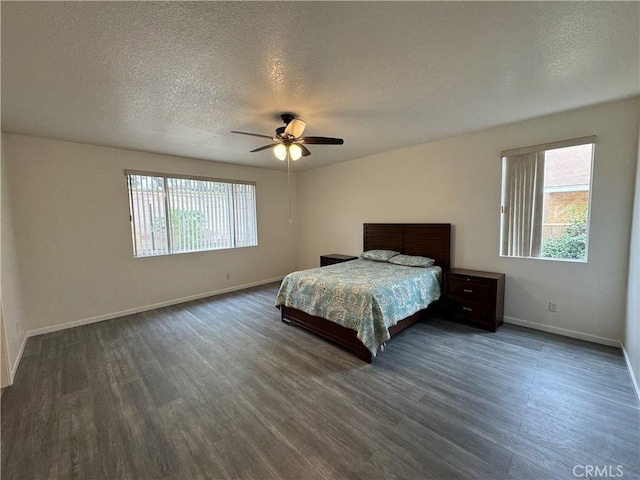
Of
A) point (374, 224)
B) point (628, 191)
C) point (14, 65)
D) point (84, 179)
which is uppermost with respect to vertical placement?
point (14, 65)

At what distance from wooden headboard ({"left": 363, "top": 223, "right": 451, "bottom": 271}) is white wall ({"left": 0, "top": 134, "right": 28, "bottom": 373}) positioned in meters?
4.57

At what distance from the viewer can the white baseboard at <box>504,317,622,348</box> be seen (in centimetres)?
281

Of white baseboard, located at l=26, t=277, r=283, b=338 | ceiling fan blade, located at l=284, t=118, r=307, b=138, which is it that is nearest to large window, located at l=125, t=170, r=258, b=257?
white baseboard, located at l=26, t=277, r=283, b=338

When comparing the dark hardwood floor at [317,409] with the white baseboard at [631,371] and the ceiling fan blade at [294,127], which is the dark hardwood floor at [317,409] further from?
the ceiling fan blade at [294,127]

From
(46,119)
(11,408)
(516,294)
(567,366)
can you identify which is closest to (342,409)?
(567,366)

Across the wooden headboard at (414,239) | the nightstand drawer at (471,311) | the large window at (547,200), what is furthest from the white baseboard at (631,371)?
the wooden headboard at (414,239)

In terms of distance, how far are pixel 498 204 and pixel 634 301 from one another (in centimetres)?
157

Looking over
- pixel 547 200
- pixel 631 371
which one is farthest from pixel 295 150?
pixel 631 371

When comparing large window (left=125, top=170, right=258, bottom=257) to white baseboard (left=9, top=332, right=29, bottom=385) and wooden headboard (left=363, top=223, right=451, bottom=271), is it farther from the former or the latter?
wooden headboard (left=363, top=223, right=451, bottom=271)

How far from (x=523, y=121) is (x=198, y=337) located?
4.77 meters

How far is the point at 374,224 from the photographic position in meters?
4.76

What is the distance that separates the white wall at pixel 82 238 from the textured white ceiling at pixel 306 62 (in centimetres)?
53

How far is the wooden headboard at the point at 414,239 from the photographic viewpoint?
391 cm

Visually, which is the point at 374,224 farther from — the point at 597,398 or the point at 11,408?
the point at 11,408
